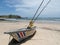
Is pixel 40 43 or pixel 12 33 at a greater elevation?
pixel 12 33

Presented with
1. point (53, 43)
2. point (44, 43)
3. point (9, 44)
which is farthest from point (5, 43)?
point (53, 43)

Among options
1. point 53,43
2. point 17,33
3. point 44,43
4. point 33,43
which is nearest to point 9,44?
point 17,33

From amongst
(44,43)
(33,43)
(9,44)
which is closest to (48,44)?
(44,43)

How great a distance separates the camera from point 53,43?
8797 millimetres

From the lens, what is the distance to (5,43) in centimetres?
872

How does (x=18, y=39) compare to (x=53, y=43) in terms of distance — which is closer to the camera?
(x=18, y=39)

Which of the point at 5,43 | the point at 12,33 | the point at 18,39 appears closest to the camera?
the point at 12,33

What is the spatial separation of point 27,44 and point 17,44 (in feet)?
2.15

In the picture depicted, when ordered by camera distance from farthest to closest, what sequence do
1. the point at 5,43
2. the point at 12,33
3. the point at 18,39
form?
the point at 5,43 → the point at 18,39 → the point at 12,33

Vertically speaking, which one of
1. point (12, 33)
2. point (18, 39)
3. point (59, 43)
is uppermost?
point (12, 33)

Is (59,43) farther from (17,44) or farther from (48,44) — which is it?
(17,44)

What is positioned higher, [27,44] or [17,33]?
[17,33]

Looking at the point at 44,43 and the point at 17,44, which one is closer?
the point at 17,44

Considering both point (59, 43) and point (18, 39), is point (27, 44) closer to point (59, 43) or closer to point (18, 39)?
point (18, 39)
